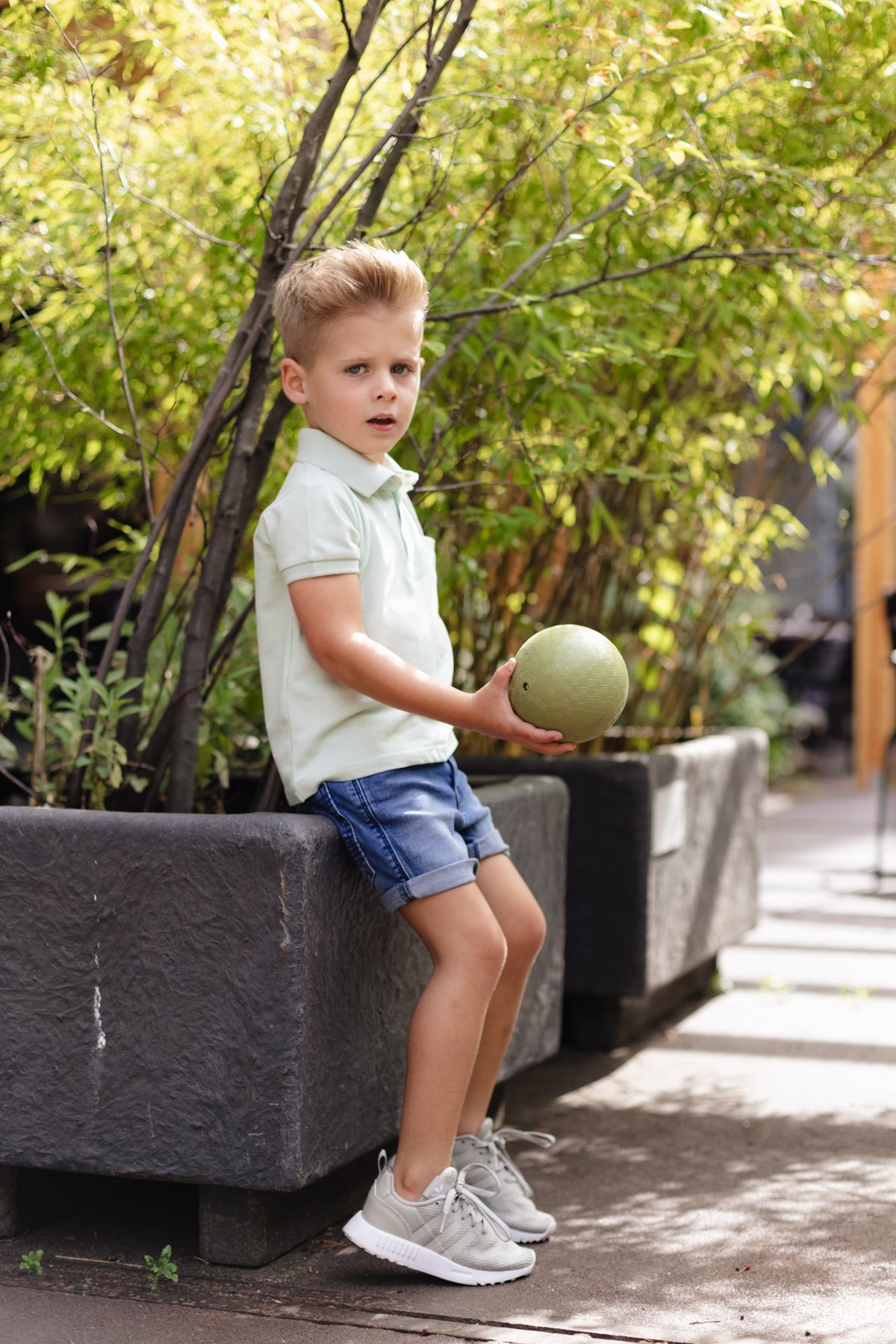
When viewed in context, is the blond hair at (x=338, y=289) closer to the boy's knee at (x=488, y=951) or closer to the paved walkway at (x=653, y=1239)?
the boy's knee at (x=488, y=951)

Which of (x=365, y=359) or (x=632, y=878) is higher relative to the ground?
(x=365, y=359)

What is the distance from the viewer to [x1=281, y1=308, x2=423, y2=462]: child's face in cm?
245

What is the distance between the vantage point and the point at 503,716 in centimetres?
226

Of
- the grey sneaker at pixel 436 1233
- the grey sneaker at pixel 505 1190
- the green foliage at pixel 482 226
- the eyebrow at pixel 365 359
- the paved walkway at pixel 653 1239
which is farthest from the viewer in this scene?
the green foliage at pixel 482 226

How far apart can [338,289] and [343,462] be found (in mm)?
266

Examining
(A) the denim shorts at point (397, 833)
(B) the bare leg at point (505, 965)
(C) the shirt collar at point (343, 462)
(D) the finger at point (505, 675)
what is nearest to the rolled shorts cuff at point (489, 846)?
(B) the bare leg at point (505, 965)

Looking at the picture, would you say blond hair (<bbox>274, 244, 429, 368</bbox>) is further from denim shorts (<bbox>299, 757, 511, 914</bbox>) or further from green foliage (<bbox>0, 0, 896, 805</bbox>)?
denim shorts (<bbox>299, 757, 511, 914</bbox>)

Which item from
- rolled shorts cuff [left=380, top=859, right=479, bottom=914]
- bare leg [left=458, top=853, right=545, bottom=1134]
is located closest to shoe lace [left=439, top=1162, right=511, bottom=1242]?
bare leg [left=458, top=853, right=545, bottom=1134]

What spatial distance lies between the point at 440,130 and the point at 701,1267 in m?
2.10

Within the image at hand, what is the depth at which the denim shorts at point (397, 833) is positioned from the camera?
7.82ft

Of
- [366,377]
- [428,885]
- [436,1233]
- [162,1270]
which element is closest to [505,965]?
[428,885]

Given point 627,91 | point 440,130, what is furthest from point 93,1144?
point 627,91

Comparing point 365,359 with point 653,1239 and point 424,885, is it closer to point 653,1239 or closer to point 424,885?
point 424,885

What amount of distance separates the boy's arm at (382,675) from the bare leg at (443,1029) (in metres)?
0.30
